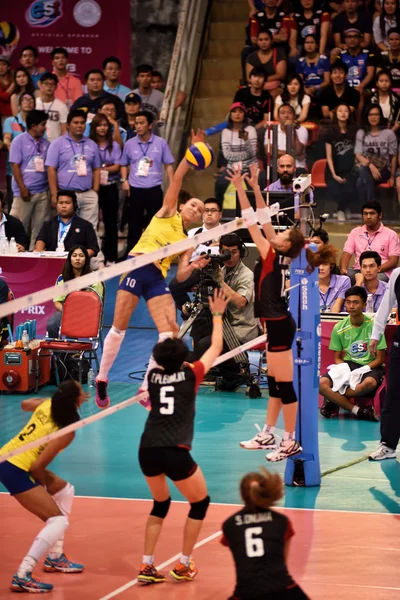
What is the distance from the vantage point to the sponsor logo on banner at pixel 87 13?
878 inches

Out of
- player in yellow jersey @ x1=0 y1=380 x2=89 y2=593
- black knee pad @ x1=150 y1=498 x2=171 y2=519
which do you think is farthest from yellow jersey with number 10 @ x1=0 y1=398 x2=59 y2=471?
black knee pad @ x1=150 y1=498 x2=171 y2=519

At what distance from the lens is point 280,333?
29.9 feet

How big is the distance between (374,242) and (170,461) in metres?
7.53

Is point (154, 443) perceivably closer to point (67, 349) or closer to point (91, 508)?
point (91, 508)

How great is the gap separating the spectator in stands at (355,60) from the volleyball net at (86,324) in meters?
5.15

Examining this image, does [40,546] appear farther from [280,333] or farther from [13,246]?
[13,246]

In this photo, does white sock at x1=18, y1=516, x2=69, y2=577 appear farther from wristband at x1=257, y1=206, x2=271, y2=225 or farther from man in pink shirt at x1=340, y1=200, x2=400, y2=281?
man in pink shirt at x1=340, y1=200, x2=400, y2=281

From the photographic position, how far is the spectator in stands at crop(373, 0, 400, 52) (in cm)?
1906

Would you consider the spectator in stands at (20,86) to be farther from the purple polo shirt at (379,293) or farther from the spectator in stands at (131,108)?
the purple polo shirt at (379,293)

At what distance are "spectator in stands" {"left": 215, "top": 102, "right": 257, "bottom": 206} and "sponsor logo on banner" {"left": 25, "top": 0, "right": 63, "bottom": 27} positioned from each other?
6695mm

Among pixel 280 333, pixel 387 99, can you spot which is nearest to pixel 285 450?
pixel 280 333

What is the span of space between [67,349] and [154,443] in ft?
18.4

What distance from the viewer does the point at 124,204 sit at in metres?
19.5

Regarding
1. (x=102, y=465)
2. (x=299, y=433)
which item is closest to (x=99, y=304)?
(x=102, y=465)
